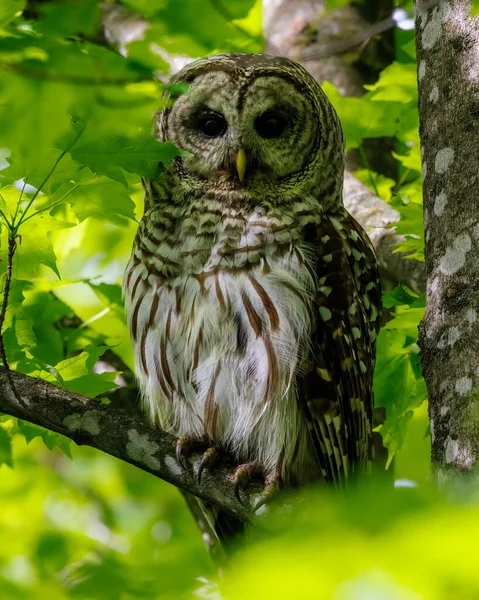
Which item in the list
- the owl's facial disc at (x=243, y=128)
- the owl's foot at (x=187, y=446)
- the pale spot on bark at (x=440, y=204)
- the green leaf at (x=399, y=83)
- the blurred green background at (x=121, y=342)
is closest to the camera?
the blurred green background at (x=121, y=342)

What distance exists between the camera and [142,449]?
122 inches

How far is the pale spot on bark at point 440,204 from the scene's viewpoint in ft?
9.01

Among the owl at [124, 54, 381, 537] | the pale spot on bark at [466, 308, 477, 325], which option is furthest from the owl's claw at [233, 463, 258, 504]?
the pale spot on bark at [466, 308, 477, 325]

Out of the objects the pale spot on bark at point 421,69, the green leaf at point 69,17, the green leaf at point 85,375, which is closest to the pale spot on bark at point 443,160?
the pale spot on bark at point 421,69

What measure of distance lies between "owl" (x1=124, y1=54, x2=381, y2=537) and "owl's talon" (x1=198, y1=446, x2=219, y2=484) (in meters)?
0.01

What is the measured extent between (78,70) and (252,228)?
185cm

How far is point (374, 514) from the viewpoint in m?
1.06

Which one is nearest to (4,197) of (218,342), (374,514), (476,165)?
(218,342)

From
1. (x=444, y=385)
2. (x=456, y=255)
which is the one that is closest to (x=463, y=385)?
(x=444, y=385)

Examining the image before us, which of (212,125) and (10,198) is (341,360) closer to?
(212,125)

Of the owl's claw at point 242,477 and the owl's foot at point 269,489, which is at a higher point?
the owl's claw at point 242,477

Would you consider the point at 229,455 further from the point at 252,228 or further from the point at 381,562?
the point at 381,562

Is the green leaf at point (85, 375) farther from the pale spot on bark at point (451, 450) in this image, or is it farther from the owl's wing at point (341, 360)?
the pale spot on bark at point (451, 450)

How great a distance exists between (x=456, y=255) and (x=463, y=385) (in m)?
0.42
